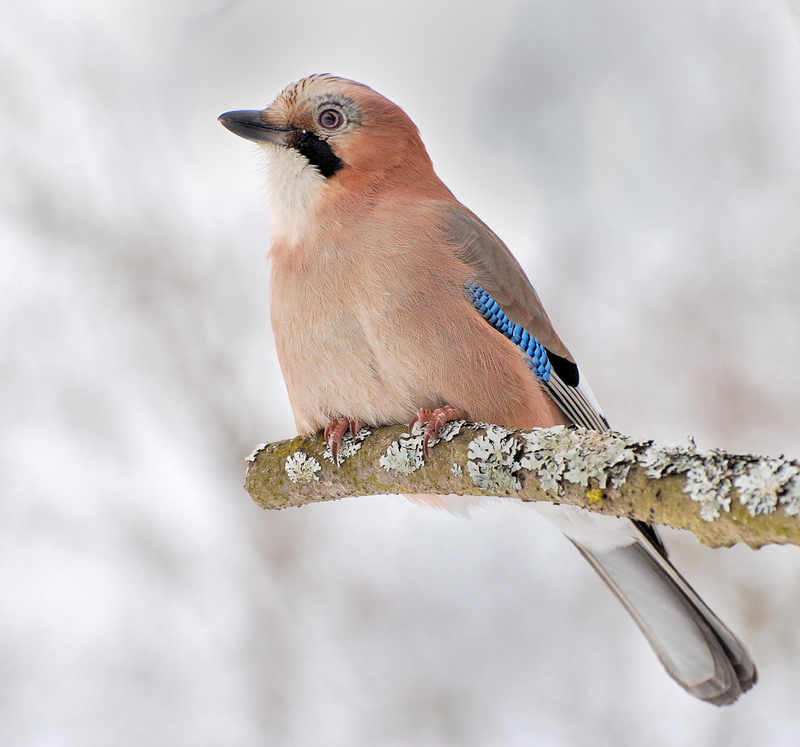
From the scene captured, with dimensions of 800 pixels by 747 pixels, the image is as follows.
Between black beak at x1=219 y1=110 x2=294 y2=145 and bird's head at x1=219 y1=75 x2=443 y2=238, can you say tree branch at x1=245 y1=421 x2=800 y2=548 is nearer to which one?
bird's head at x1=219 y1=75 x2=443 y2=238

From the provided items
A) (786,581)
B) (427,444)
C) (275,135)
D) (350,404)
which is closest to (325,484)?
(350,404)

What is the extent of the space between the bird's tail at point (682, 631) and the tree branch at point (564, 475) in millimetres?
894

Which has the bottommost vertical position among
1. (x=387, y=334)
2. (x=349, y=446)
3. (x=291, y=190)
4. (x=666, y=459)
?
(x=666, y=459)

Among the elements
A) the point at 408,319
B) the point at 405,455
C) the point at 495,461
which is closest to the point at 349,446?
the point at 405,455

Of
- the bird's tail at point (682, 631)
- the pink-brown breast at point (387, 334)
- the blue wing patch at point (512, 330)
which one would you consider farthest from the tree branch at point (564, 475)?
the bird's tail at point (682, 631)

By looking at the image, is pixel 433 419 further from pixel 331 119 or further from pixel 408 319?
pixel 331 119

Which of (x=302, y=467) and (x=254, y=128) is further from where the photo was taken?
(x=254, y=128)

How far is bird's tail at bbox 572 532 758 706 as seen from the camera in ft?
7.95

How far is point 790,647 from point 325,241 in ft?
9.35

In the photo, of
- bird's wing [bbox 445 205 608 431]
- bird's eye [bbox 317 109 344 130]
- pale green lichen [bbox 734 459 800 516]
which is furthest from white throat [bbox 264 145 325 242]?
pale green lichen [bbox 734 459 800 516]

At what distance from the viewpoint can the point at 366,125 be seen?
8.48ft

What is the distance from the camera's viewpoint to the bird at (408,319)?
2188 millimetres

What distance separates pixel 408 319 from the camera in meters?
2.17

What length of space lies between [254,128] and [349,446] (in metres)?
1.06
